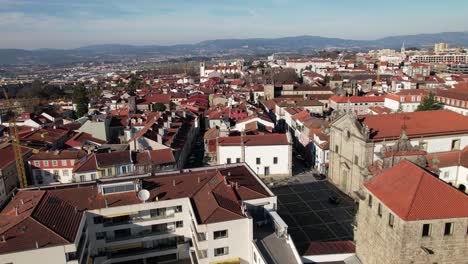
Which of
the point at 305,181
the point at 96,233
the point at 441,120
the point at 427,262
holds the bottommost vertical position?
the point at 305,181

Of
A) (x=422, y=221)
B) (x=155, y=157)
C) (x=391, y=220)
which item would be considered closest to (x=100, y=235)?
(x=155, y=157)

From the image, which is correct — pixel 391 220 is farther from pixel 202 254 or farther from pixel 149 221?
pixel 149 221

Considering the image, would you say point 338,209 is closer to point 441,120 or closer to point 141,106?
point 441,120

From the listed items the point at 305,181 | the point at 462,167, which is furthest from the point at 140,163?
the point at 462,167

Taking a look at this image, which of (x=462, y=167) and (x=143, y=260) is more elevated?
(x=462, y=167)

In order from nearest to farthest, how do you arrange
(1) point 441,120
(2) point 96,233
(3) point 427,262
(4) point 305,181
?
(3) point 427,262 → (2) point 96,233 → (1) point 441,120 → (4) point 305,181

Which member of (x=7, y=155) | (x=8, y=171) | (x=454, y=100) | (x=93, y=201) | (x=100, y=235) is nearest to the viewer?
(x=100, y=235)

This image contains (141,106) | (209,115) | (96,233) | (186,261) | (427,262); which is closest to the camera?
(427,262)
